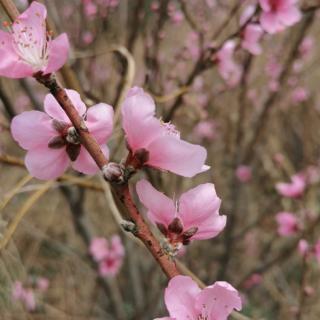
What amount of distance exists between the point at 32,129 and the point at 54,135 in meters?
0.03

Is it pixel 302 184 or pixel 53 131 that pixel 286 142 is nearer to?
pixel 302 184

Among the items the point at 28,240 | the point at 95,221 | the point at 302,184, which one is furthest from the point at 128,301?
the point at 302,184

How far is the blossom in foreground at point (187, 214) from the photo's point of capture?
56 centimetres

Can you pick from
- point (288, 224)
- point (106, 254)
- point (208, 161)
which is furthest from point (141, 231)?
point (208, 161)

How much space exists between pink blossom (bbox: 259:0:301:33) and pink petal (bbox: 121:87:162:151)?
29.3 inches

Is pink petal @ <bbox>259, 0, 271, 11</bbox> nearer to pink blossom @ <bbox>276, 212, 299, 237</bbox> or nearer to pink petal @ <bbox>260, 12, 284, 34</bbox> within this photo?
pink petal @ <bbox>260, 12, 284, 34</bbox>

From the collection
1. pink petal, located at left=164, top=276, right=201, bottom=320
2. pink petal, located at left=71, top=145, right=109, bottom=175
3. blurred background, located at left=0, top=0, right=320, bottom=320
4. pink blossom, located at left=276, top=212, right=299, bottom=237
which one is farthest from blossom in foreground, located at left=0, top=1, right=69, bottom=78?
pink blossom, located at left=276, top=212, right=299, bottom=237

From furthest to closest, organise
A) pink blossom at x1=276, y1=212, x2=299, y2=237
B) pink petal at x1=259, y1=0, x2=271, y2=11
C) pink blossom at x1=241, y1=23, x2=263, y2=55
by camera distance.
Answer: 1. pink blossom at x1=276, y1=212, x2=299, y2=237
2. pink blossom at x1=241, y1=23, x2=263, y2=55
3. pink petal at x1=259, y1=0, x2=271, y2=11

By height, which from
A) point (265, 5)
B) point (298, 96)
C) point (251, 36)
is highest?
point (265, 5)

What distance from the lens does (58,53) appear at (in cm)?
54

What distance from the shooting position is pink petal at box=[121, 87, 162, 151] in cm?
52

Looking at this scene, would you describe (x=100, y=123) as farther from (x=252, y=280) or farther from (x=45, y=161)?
(x=252, y=280)

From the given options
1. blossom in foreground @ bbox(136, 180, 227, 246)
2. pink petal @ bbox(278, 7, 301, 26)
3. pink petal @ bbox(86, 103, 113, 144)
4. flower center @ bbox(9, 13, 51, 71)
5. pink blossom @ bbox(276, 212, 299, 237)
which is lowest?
pink blossom @ bbox(276, 212, 299, 237)

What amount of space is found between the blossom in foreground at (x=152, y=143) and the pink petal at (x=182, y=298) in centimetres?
11
